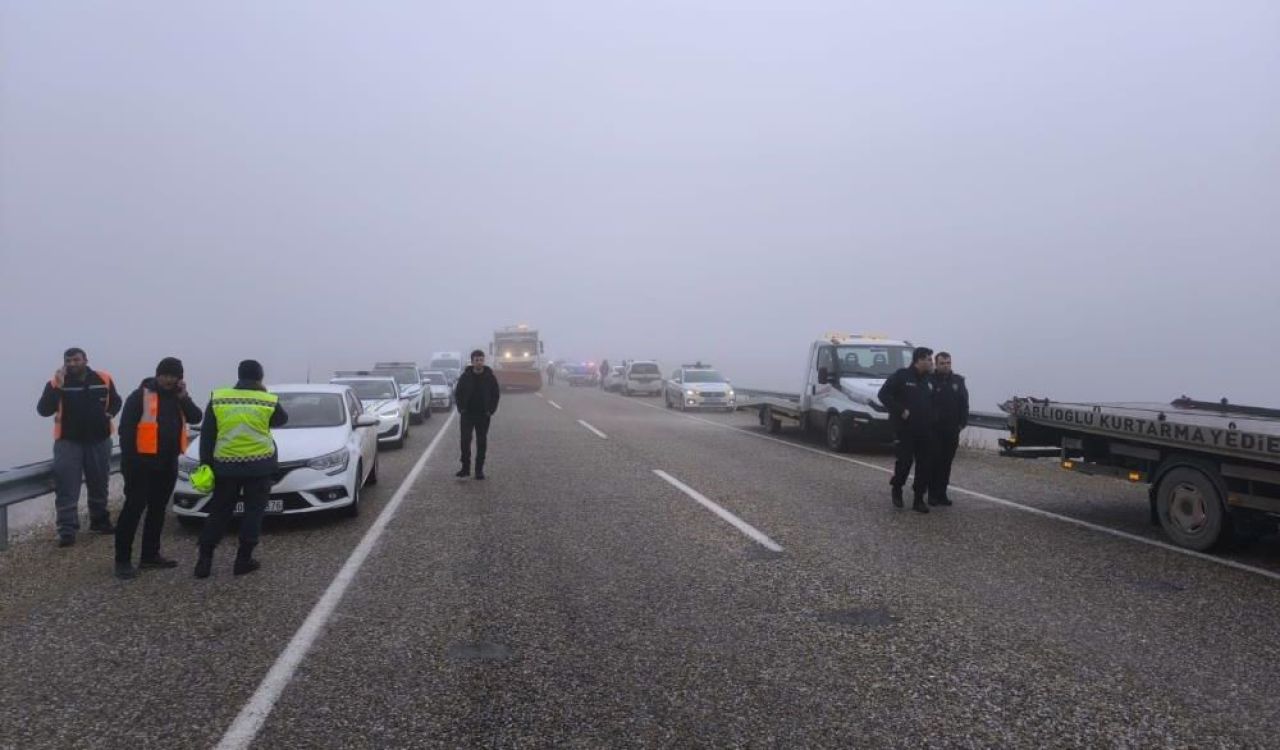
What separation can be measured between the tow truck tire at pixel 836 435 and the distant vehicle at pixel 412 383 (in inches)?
408

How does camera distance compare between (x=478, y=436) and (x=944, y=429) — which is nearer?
(x=944, y=429)

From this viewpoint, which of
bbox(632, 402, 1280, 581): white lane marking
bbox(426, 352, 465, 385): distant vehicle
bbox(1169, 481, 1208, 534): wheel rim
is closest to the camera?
bbox(632, 402, 1280, 581): white lane marking

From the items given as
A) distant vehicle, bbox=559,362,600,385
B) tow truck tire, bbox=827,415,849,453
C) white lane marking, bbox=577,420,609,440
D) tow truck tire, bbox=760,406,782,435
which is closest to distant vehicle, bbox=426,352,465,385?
distant vehicle, bbox=559,362,600,385

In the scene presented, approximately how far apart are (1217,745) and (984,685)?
3.29 ft

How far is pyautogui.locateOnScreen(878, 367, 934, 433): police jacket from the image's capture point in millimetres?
9320

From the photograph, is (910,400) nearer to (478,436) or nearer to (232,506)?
(478,436)

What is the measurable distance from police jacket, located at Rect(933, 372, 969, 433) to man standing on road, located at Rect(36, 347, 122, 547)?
8.96 metres

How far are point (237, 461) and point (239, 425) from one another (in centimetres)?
29

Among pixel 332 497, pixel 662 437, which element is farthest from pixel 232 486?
pixel 662 437

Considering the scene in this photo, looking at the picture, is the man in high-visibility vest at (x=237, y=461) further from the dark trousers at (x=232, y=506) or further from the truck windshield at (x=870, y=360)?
the truck windshield at (x=870, y=360)

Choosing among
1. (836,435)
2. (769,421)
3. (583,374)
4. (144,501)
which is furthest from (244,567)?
(583,374)

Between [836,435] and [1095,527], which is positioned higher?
[836,435]

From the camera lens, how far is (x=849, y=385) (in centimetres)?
1510

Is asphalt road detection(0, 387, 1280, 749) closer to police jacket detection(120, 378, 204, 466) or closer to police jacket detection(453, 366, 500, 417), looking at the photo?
police jacket detection(120, 378, 204, 466)
